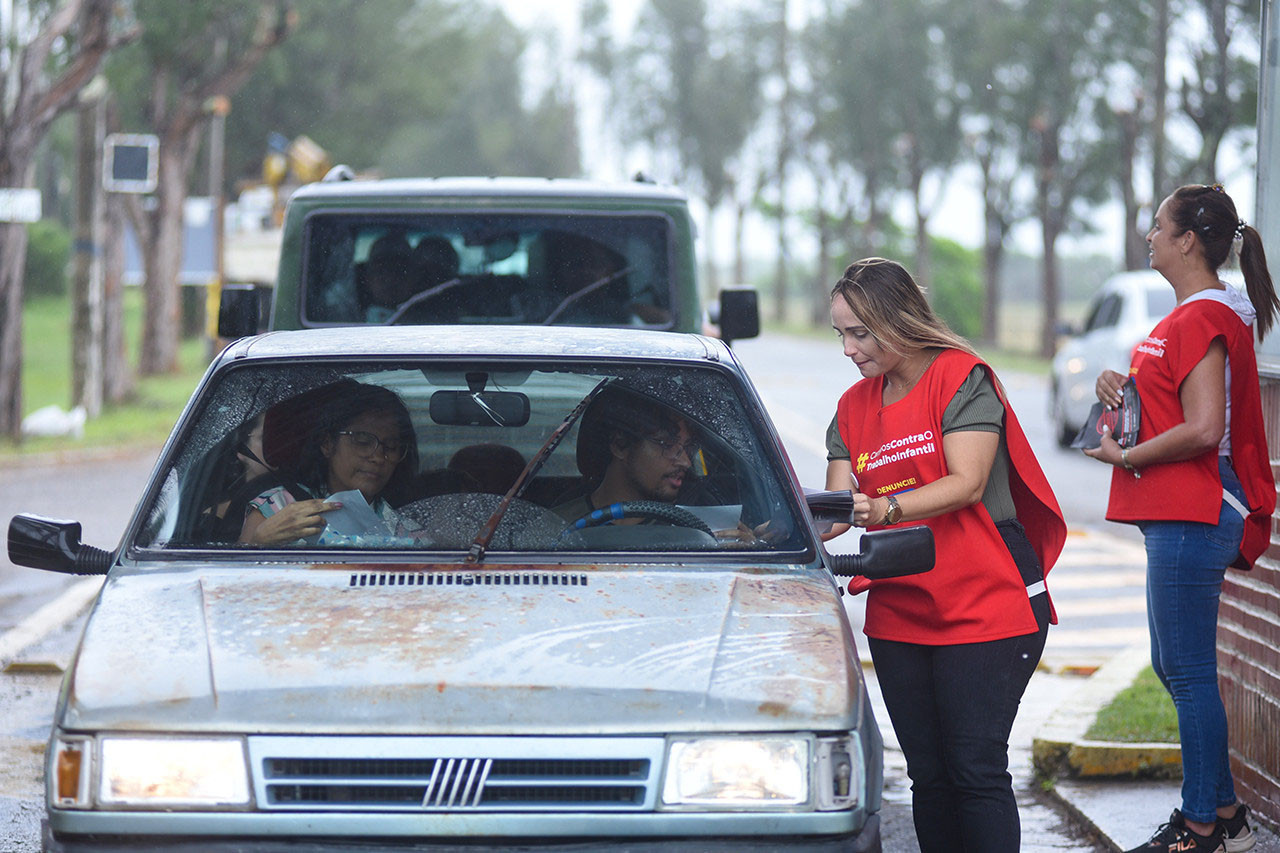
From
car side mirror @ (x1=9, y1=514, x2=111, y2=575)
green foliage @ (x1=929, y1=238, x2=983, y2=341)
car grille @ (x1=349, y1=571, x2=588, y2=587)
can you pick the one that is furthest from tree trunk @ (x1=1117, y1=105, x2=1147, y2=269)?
car side mirror @ (x1=9, y1=514, x2=111, y2=575)

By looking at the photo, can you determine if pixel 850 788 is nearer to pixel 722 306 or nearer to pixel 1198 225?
pixel 1198 225

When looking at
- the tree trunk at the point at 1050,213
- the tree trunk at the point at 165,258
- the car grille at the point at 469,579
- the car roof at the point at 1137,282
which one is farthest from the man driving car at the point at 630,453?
the tree trunk at the point at 1050,213

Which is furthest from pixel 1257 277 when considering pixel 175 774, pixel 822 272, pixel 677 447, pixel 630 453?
pixel 822 272

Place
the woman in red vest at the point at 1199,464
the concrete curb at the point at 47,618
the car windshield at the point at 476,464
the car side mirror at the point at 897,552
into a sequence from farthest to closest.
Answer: the concrete curb at the point at 47,618
the woman in red vest at the point at 1199,464
the car windshield at the point at 476,464
the car side mirror at the point at 897,552

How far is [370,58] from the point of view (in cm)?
4616

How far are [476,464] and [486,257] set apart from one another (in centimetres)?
371

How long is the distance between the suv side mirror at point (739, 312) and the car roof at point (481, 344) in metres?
3.86

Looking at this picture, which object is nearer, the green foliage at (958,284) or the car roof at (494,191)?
the car roof at (494,191)

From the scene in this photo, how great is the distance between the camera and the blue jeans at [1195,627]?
443 cm

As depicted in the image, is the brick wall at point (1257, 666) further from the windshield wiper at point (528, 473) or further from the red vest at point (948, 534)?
the windshield wiper at point (528, 473)

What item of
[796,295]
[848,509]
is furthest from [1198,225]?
[796,295]

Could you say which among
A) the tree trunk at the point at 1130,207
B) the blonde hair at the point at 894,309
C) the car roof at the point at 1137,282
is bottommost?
the blonde hair at the point at 894,309

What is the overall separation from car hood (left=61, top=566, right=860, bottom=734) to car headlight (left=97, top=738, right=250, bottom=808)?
33mm

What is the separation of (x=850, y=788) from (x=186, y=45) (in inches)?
925
